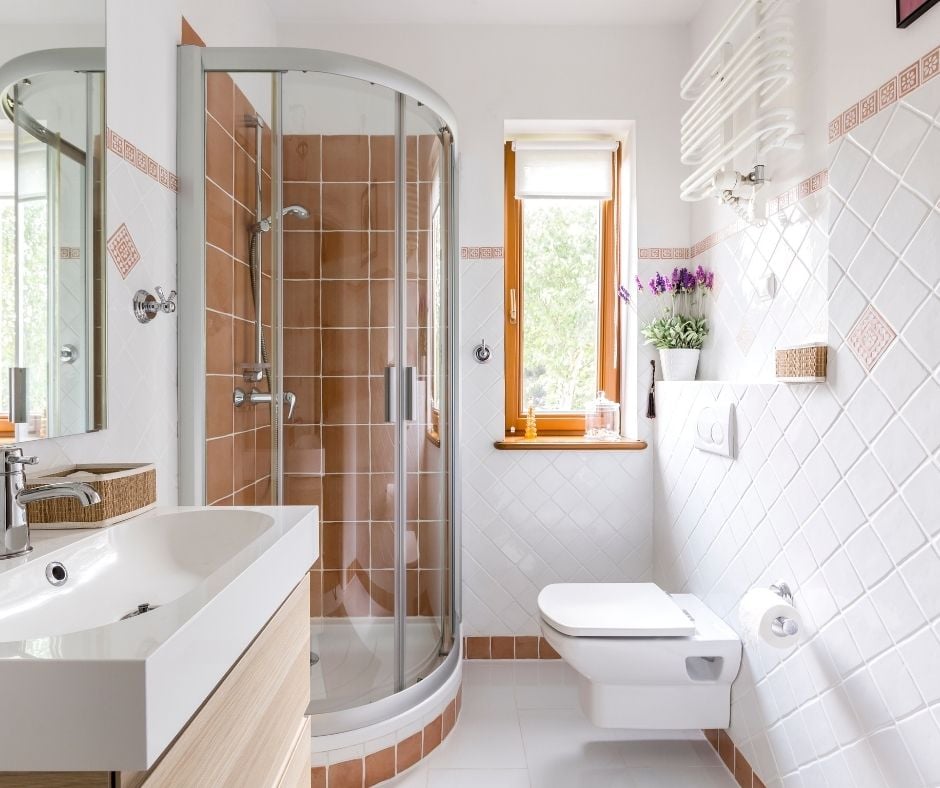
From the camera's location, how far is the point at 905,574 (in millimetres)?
1248

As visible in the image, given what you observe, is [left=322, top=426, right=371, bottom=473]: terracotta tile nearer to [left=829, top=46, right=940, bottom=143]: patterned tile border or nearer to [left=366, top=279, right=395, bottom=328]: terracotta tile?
[left=366, top=279, right=395, bottom=328]: terracotta tile

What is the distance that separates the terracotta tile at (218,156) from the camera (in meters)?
1.86

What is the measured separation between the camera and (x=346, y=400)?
1.90m

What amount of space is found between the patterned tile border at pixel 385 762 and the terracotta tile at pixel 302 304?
1.18 metres

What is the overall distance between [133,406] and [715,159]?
1.82 metres

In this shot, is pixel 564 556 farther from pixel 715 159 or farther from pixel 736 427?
pixel 715 159

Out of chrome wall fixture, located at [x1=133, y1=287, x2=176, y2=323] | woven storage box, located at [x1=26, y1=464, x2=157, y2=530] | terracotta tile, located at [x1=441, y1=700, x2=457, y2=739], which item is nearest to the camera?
woven storage box, located at [x1=26, y1=464, x2=157, y2=530]

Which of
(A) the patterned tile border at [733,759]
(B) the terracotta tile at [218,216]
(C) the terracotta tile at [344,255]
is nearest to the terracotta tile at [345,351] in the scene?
(C) the terracotta tile at [344,255]

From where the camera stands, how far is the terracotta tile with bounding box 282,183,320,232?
184 cm

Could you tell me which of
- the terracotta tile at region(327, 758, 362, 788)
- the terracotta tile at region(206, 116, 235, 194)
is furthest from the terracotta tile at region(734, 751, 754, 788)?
the terracotta tile at region(206, 116, 235, 194)

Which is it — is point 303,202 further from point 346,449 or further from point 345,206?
point 346,449

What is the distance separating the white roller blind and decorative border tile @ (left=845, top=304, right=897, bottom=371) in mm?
1568

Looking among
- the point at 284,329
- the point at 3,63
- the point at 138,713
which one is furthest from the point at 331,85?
the point at 138,713

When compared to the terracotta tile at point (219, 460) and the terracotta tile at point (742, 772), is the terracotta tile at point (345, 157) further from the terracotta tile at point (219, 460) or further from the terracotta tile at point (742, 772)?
the terracotta tile at point (742, 772)
